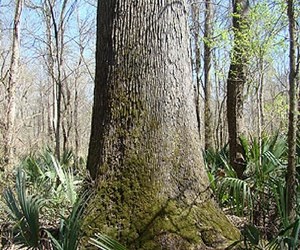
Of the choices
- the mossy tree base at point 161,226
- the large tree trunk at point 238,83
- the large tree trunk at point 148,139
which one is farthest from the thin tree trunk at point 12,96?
the mossy tree base at point 161,226

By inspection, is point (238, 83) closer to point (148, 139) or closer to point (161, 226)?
point (148, 139)

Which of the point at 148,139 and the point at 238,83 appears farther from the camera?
the point at 238,83

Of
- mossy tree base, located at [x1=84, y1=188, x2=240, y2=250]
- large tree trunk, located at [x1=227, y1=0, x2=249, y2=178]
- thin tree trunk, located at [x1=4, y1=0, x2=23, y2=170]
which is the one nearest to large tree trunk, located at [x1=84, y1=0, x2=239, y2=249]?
mossy tree base, located at [x1=84, y1=188, x2=240, y2=250]

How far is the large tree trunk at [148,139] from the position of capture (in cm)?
329

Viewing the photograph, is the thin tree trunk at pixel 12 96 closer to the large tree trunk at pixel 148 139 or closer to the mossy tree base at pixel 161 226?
the large tree trunk at pixel 148 139

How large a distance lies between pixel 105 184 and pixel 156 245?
2.18 feet

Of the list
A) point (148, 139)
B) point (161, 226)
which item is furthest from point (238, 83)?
point (161, 226)

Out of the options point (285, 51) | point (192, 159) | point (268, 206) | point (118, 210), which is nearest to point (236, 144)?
point (285, 51)

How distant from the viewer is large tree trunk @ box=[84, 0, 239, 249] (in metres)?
3.29

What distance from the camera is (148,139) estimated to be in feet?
11.4

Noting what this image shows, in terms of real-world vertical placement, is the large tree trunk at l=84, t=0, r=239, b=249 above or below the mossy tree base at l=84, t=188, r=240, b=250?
above

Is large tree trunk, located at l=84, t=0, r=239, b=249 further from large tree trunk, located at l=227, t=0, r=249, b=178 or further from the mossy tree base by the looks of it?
large tree trunk, located at l=227, t=0, r=249, b=178

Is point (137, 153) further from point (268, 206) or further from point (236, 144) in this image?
point (236, 144)

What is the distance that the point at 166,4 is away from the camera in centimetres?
364
